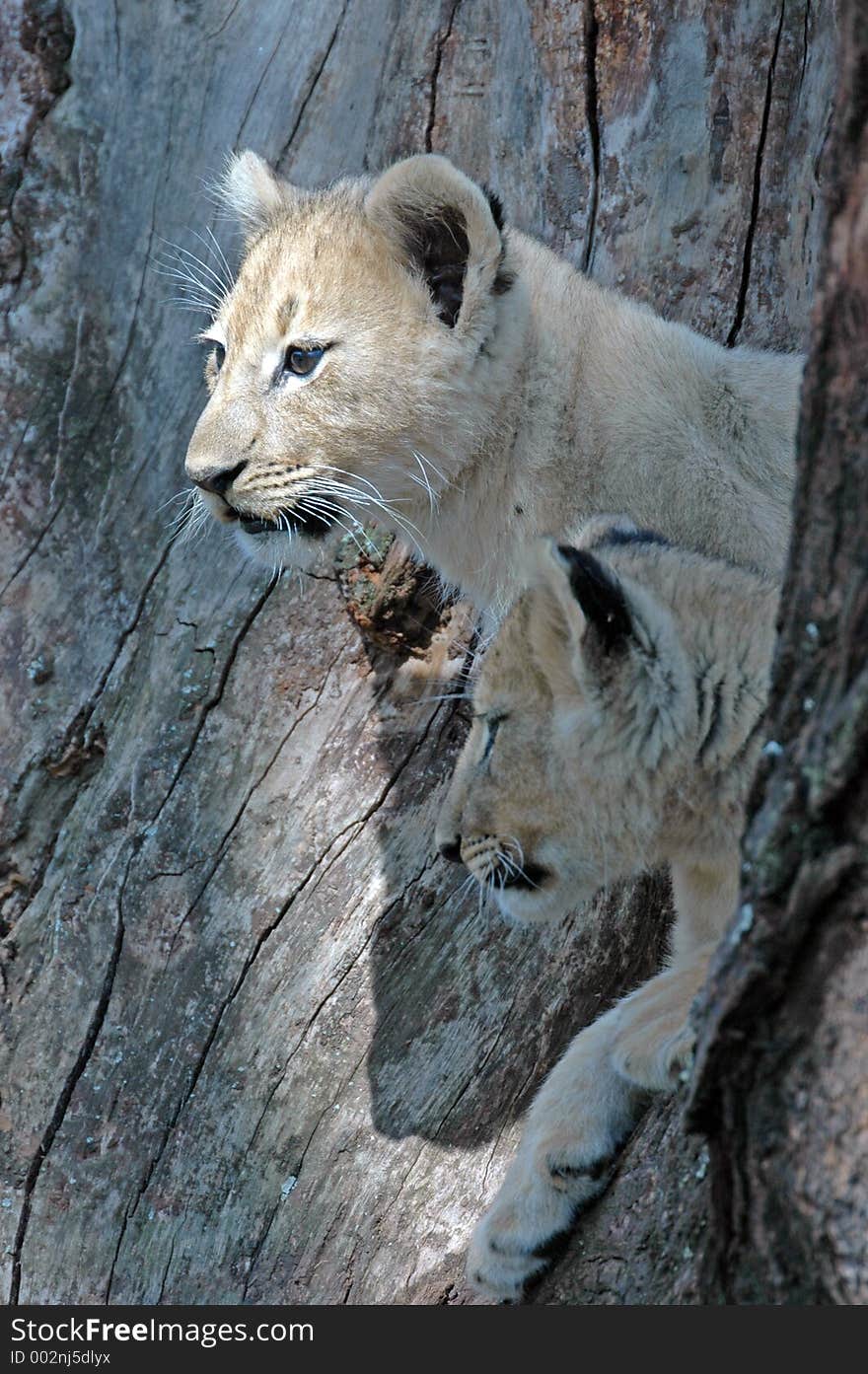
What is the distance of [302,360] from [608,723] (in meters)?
2.10

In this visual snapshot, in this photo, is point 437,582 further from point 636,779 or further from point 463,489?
point 636,779

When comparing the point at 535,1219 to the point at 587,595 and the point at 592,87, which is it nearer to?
the point at 587,595

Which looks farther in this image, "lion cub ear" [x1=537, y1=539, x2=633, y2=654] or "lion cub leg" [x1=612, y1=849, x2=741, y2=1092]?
"lion cub leg" [x1=612, y1=849, x2=741, y2=1092]

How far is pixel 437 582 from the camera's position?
5004 mm

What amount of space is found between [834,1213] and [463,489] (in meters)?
2.99

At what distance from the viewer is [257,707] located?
4871 millimetres

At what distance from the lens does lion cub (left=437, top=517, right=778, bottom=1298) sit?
311 centimetres

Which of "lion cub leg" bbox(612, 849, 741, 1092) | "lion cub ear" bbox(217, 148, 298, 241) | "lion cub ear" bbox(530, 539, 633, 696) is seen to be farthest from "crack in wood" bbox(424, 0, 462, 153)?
"lion cub leg" bbox(612, 849, 741, 1092)

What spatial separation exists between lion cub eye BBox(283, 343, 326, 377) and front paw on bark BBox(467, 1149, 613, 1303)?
2.56 metres

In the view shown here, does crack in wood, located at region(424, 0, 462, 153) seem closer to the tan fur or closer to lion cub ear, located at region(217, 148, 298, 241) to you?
the tan fur

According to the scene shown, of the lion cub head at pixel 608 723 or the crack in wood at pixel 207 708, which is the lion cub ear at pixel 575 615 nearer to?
the lion cub head at pixel 608 723

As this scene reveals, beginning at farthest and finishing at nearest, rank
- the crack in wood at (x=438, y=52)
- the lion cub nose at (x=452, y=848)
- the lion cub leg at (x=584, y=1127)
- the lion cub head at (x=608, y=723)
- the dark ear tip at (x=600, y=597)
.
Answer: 1. the crack in wood at (x=438, y=52)
2. the lion cub nose at (x=452, y=848)
3. the lion cub leg at (x=584, y=1127)
4. the lion cub head at (x=608, y=723)
5. the dark ear tip at (x=600, y=597)

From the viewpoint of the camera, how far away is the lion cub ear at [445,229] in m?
4.33

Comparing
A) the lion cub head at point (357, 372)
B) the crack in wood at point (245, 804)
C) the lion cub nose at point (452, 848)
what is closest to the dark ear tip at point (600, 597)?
the lion cub nose at point (452, 848)
